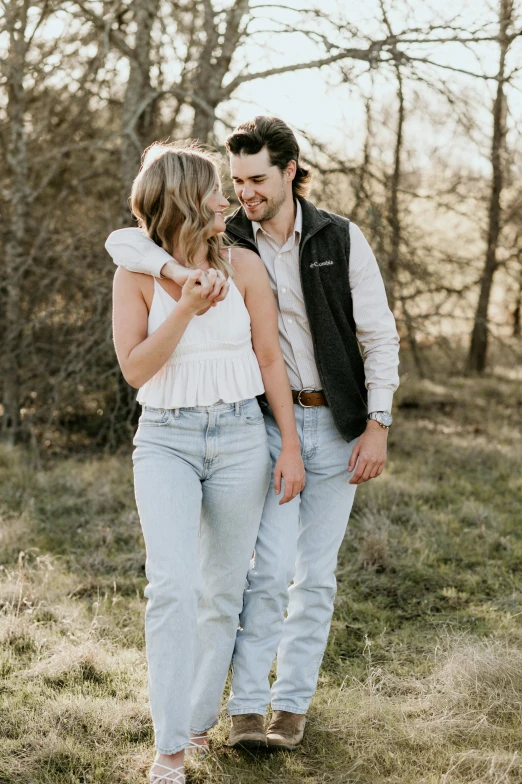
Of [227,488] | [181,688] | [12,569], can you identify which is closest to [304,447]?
[227,488]

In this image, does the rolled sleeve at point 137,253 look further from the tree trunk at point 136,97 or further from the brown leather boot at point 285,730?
the tree trunk at point 136,97

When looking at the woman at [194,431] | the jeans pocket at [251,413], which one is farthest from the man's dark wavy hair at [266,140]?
the jeans pocket at [251,413]

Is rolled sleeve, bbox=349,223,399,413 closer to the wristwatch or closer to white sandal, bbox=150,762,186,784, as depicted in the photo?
the wristwatch

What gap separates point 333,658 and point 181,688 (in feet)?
4.45

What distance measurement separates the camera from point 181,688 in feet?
7.60

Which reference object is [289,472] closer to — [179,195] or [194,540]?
[194,540]

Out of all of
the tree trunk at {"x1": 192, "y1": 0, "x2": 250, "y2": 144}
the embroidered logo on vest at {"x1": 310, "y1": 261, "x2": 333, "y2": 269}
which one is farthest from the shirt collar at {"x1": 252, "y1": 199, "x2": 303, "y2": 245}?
the tree trunk at {"x1": 192, "y1": 0, "x2": 250, "y2": 144}

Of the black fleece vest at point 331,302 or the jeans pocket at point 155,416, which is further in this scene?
the black fleece vest at point 331,302

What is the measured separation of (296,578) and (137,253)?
1248 millimetres

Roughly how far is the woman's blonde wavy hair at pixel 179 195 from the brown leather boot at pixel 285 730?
5.05ft

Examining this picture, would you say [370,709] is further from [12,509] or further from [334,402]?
[12,509]

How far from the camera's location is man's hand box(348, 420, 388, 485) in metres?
2.75

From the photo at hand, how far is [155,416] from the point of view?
2.45 m

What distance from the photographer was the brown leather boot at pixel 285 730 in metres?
2.72
